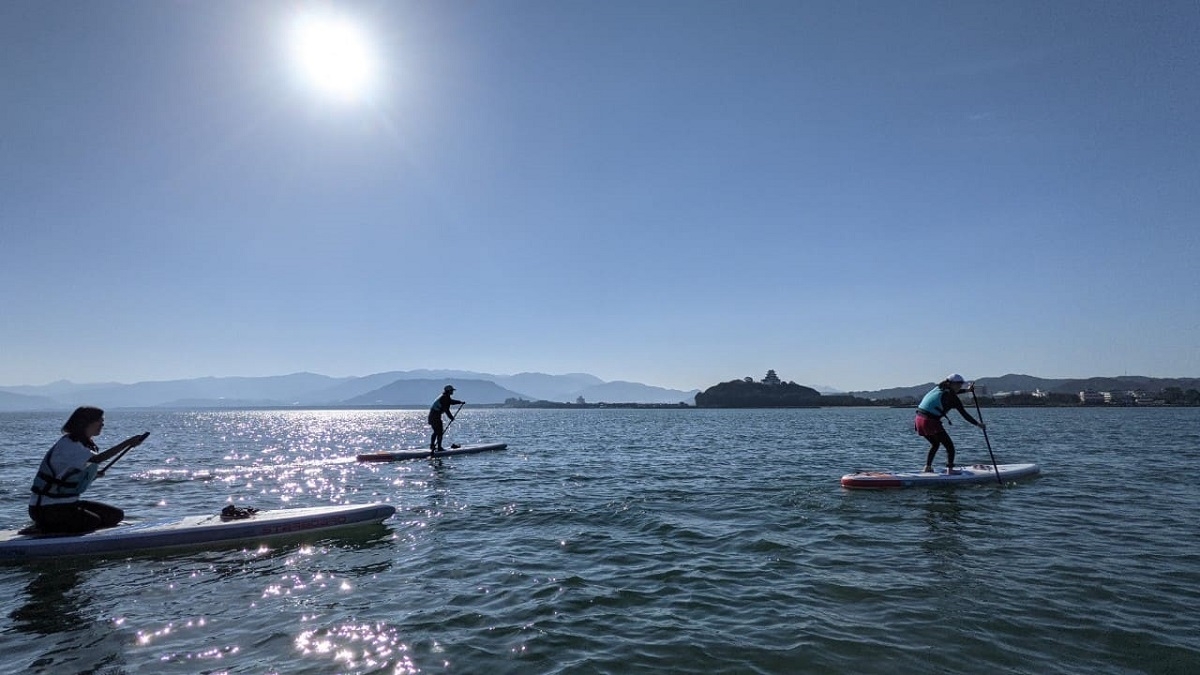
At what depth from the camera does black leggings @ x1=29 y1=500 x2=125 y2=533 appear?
1102cm

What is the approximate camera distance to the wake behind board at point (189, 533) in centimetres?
1073

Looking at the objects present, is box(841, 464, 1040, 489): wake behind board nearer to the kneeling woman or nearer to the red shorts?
the red shorts

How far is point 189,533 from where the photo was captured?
11648 millimetres

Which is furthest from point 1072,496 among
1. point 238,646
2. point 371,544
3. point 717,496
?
point 238,646

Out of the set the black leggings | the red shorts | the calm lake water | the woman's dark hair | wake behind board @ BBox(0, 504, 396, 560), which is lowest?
the calm lake water

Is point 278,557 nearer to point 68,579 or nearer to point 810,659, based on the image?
point 68,579

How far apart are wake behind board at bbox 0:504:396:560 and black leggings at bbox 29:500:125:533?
0.18 m

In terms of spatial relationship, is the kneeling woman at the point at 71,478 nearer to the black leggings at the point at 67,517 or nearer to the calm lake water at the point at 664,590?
the black leggings at the point at 67,517

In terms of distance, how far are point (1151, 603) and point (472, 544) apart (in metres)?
10.9

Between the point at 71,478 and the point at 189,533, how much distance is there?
2.31 m

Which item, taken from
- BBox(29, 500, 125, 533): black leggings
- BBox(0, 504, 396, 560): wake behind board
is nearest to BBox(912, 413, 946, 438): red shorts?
BBox(0, 504, 396, 560): wake behind board

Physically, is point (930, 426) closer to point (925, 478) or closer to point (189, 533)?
point (925, 478)

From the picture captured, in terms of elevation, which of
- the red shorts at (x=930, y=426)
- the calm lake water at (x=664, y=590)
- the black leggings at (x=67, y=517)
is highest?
the red shorts at (x=930, y=426)

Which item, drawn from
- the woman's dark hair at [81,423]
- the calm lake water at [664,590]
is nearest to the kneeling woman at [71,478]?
the woman's dark hair at [81,423]
